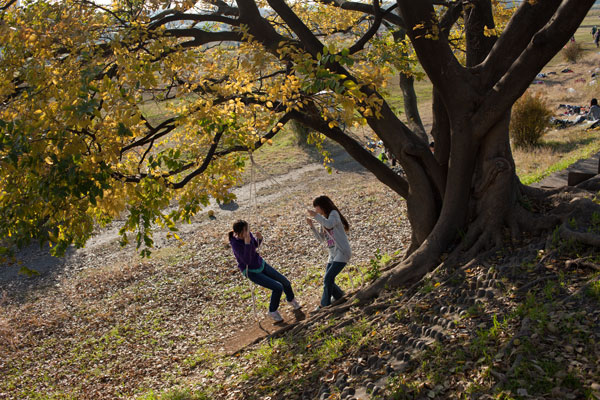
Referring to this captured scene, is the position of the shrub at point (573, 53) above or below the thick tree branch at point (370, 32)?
below

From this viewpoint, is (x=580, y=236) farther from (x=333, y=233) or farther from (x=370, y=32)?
(x=370, y=32)

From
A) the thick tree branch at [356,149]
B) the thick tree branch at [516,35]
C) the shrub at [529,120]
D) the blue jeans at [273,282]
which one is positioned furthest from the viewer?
the shrub at [529,120]

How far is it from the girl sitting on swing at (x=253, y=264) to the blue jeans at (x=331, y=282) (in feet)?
2.19

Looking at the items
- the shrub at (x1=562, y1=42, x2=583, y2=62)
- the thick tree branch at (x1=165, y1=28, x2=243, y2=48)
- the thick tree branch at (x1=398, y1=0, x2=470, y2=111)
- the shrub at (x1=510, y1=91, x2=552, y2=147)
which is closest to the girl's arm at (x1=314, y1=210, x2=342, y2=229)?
the thick tree branch at (x1=398, y1=0, x2=470, y2=111)

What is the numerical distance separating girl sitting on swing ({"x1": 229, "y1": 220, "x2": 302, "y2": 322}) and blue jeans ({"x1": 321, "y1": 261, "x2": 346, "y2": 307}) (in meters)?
0.67

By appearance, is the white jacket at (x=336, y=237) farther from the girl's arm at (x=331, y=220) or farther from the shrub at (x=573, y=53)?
the shrub at (x=573, y=53)

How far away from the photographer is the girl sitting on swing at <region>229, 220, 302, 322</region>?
7.26 metres

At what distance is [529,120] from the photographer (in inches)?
645

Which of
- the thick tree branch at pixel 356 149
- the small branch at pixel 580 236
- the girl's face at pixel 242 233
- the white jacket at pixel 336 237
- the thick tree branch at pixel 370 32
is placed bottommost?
the small branch at pixel 580 236

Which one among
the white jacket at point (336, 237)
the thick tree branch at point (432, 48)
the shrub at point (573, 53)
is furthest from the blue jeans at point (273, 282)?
the shrub at point (573, 53)

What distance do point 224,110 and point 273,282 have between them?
2.66 metres

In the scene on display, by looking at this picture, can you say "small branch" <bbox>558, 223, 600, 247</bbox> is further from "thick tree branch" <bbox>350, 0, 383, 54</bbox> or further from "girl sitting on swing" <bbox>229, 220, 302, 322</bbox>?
"girl sitting on swing" <bbox>229, 220, 302, 322</bbox>

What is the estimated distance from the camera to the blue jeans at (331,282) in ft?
23.0

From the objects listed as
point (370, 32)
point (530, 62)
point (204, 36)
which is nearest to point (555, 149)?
point (370, 32)
